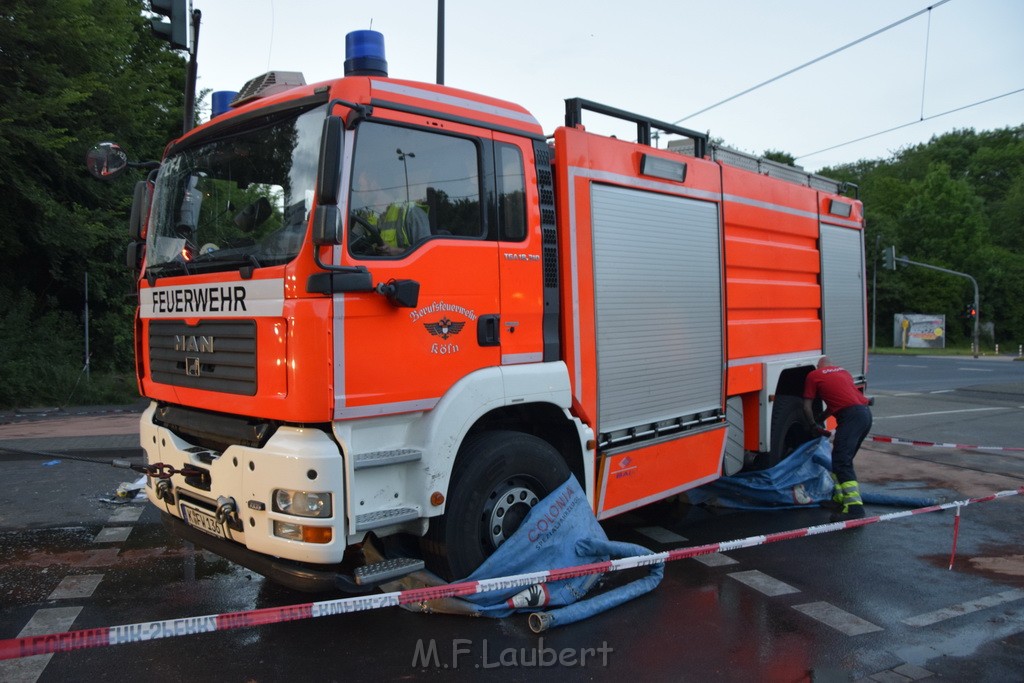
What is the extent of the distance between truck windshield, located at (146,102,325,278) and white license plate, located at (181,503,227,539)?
1.29 m

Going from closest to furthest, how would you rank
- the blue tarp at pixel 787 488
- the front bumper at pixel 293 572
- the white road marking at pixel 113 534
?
the front bumper at pixel 293 572, the white road marking at pixel 113 534, the blue tarp at pixel 787 488

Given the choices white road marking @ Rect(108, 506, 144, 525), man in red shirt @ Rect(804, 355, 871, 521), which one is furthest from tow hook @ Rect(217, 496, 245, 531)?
man in red shirt @ Rect(804, 355, 871, 521)

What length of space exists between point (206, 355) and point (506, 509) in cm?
184

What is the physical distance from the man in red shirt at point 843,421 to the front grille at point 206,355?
201 inches

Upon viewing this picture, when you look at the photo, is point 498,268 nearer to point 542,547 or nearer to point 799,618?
point 542,547

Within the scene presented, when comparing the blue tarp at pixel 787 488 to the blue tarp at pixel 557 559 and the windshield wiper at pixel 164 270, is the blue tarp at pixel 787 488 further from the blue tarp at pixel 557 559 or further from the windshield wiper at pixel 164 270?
the windshield wiper at pixel 164 270

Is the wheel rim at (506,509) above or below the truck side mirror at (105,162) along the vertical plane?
below

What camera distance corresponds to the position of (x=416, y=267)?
3764mm

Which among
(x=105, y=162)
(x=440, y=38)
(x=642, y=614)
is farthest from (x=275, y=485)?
(x=440, y=38)

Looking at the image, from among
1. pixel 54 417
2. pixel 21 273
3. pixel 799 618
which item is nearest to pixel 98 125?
pixel 21 273

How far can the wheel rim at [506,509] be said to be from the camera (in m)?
4.16

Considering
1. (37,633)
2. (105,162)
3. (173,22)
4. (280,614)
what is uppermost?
(173,22)

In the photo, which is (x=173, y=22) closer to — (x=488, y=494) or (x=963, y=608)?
(x=488, y=494)

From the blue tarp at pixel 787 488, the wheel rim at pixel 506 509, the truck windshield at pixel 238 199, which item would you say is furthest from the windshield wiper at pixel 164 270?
the blue tarp at pixel 787 488
